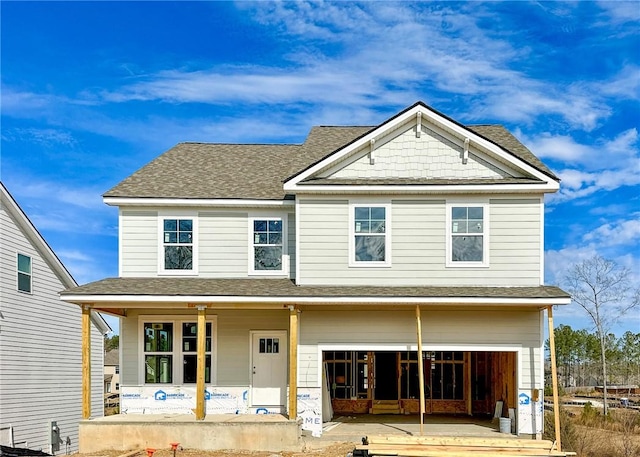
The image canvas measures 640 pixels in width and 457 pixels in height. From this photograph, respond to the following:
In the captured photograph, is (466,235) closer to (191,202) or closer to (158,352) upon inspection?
(191,202)

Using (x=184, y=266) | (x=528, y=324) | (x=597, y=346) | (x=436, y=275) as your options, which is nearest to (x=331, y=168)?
(x=436, y=275)

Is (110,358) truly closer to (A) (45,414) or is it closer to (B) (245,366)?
(A) (45,414)

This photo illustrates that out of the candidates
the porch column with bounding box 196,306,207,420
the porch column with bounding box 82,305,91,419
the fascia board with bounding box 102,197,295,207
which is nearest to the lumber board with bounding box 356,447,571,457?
the porch column with bounding box 196,306,207,420

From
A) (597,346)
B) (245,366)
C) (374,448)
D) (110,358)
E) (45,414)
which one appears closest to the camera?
(374,448)

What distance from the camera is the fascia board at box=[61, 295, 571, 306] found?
14.7 metres

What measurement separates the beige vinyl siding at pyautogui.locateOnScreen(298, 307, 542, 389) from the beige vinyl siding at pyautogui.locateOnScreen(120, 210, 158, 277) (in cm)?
442

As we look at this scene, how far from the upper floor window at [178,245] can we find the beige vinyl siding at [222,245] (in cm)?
21

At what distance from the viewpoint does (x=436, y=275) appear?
15.9m

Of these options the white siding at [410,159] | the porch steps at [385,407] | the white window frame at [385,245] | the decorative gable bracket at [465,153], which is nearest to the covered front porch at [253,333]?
the porch steps at [385,407]

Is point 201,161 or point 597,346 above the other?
point 201,161

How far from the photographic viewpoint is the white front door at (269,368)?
1708 cm

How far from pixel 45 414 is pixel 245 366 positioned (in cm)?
864

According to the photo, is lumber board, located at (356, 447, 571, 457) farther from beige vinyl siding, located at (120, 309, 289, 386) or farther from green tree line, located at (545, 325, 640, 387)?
green tree line, located at (545, 325, 640, 387)

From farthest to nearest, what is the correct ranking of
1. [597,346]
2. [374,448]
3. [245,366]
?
[597,346] → [245,366] → [374,448]
